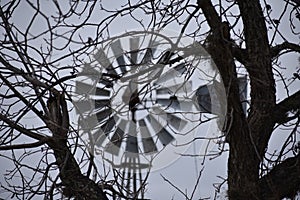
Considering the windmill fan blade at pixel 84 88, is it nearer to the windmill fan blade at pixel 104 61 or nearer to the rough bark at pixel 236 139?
the windmill fan blade at pixel 104 61

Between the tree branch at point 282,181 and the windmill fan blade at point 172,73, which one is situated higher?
the windmill fan blade at point 172,73

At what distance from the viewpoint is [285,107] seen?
7.23ft

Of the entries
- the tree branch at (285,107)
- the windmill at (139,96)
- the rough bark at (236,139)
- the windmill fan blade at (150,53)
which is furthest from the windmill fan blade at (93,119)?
the tree branch at (285,107)

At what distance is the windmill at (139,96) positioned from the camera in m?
2.37

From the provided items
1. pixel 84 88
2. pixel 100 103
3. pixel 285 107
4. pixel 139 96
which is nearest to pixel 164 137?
pixel 139 96

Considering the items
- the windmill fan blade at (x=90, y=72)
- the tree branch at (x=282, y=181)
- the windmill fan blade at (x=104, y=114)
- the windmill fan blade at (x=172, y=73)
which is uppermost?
the windmill fan blade at (x=90, y=72)

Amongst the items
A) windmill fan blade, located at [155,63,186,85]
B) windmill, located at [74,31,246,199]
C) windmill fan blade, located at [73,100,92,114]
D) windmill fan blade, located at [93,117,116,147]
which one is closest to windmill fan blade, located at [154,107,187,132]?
windmill, located at [74,31,246,199]

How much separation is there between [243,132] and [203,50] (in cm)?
47

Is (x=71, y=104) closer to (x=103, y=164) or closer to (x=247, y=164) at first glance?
(x=103, y=164)

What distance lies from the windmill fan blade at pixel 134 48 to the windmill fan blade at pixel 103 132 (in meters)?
0.33

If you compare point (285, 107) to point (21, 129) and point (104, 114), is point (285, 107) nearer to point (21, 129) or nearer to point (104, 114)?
point (104, 114)

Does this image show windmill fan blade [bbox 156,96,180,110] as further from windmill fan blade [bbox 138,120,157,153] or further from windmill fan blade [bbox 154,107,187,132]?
windmill fan blade [bbox 138,120,157,153]

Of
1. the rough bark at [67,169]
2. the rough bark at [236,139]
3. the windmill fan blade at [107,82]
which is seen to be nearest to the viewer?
the rough bark at [236,139]

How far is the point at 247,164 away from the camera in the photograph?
205 cm
